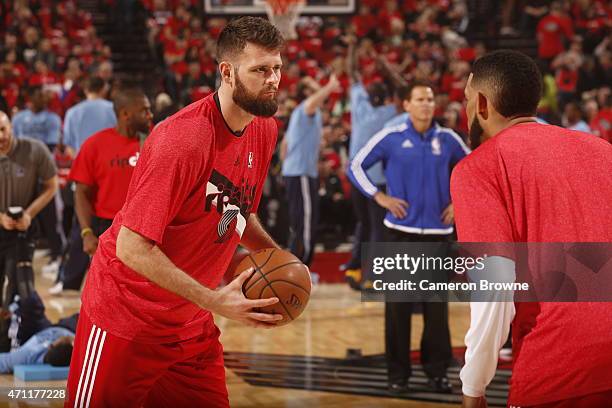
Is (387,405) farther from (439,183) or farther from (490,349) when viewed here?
(490,349)

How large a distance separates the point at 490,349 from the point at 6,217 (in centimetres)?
485

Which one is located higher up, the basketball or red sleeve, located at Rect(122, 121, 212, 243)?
red sleeve, located at Rect(122, 121, 212, 243)

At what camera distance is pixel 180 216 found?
3.45 meters

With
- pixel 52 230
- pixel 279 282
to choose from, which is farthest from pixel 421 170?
pixel 52 230

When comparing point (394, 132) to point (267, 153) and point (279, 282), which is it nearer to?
point (267, 153)

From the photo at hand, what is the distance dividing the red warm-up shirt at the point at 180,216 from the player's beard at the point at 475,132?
2.95ft

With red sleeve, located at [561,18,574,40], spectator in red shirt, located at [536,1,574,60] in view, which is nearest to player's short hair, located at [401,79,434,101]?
spectator in red shirt, located at [536,1,574,60]

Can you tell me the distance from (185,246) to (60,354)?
3.46 m

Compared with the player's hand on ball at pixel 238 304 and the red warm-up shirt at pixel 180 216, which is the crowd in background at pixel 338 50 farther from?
the player's hand on ball at pixel 238 304

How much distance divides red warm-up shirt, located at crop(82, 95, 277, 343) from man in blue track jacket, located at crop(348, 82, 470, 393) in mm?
2847

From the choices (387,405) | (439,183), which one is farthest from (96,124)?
(387,405)

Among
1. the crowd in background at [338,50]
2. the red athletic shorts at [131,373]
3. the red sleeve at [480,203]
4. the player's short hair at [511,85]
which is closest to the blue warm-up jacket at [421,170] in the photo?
the red athletic shorts at [131,373]

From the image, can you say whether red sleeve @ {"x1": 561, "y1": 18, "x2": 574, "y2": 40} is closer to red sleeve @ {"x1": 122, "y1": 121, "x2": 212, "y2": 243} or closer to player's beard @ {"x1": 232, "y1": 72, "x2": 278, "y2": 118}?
player's beard @ {"x1": 232, "y1": 72, "x2": 278, "y2": 118}

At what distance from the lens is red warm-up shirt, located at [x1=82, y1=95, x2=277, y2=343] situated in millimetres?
3225
